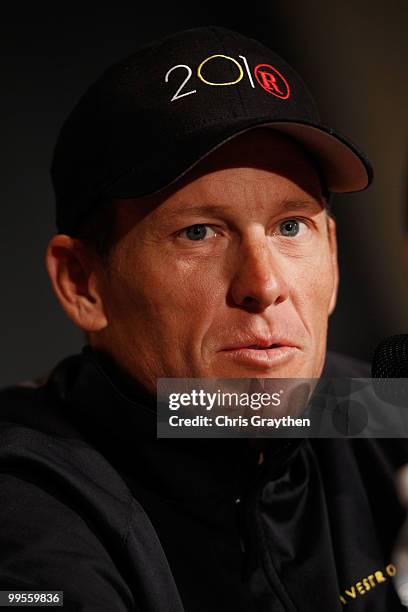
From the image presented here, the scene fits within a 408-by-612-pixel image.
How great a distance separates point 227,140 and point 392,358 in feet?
0.86

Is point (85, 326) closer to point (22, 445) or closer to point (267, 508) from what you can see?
point (22, 445)

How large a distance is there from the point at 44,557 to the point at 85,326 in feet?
0.96

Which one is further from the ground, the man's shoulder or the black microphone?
the man's shoulder

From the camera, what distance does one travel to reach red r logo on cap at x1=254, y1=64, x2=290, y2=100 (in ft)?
2.78

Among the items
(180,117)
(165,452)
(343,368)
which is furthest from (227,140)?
(343,368)

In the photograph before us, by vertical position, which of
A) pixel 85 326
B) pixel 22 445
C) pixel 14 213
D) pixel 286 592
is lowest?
pixel 286 592

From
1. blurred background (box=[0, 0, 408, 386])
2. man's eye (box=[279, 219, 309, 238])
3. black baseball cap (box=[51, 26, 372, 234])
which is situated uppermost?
blurred background (box=[0, 0, 408, 386])

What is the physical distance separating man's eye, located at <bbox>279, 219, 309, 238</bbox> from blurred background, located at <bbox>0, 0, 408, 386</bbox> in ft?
0.78

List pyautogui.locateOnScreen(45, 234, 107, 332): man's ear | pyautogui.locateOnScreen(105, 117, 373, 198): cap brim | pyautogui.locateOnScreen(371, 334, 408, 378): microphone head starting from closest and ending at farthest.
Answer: pyautogui.locateOnScreen(371, 334, 408, 378): microphone head → pyautogui.locateOnScreen(105, 117, 373, 198): cap brim → pyautogui.locateOnScreen(45, 234, 107, 332): man's ear

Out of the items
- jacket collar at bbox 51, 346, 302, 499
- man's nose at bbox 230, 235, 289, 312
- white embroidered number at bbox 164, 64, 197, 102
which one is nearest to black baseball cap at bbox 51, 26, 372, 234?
white embroidered number at bbox 164, 64, 197, 102

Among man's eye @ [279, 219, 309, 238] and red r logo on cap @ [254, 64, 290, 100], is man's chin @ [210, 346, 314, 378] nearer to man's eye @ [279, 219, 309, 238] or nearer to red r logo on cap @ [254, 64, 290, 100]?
man's eye @ [279, 219, 309, 238]

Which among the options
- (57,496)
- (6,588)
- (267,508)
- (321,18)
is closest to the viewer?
(6,588)

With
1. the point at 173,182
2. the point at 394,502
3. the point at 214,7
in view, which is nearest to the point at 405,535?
the point at 394,502

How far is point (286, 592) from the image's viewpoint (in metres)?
0.82
